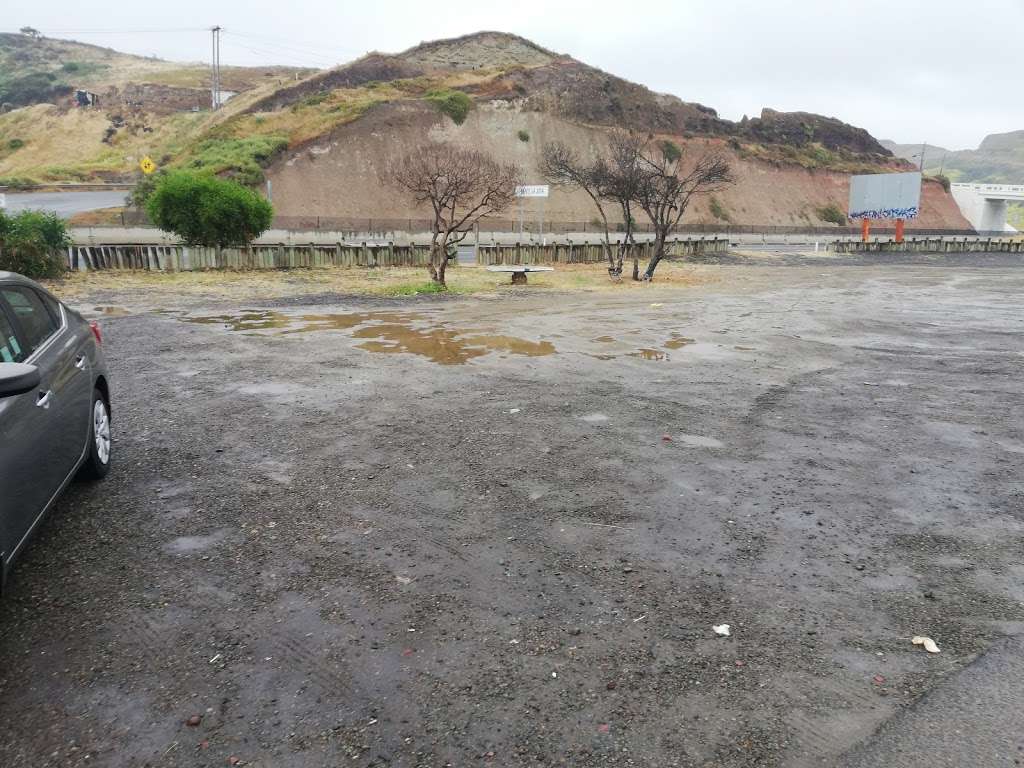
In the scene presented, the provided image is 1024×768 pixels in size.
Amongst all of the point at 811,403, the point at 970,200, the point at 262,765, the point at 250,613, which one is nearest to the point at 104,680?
the point at 250,613

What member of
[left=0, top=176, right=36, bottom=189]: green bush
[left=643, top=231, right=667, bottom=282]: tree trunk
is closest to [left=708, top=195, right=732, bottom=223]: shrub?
[left=643, top=231, right=667, bottom=282]: tree trunk

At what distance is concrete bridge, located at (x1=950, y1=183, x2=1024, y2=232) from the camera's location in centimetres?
7694

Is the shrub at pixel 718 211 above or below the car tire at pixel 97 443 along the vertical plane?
above

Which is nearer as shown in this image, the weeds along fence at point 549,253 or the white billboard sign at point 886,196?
the weeds along fence at point 549,253

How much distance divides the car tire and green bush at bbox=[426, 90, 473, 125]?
64740mm

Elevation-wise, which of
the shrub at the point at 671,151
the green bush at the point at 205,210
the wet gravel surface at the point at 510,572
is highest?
the shrub at the point at 671,151

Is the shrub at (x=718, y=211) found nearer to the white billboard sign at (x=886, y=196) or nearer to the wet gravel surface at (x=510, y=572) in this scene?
the white billboard sign at (x=886, y=196)

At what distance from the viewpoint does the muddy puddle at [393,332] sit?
37.6ft

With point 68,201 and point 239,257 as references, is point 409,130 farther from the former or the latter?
point 239,257

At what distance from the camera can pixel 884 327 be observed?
14.7 meters

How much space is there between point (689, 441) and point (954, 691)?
3.70 meters

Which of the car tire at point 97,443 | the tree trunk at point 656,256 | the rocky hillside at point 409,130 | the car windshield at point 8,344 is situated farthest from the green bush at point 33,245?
the rocky hillside at point 409,130

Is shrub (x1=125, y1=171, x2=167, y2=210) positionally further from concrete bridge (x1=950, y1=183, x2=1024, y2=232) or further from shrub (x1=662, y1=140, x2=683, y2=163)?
concrete bridge (x1=950, y1=183, x2=1024, y2=232)

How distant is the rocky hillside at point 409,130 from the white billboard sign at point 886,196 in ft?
40.3
